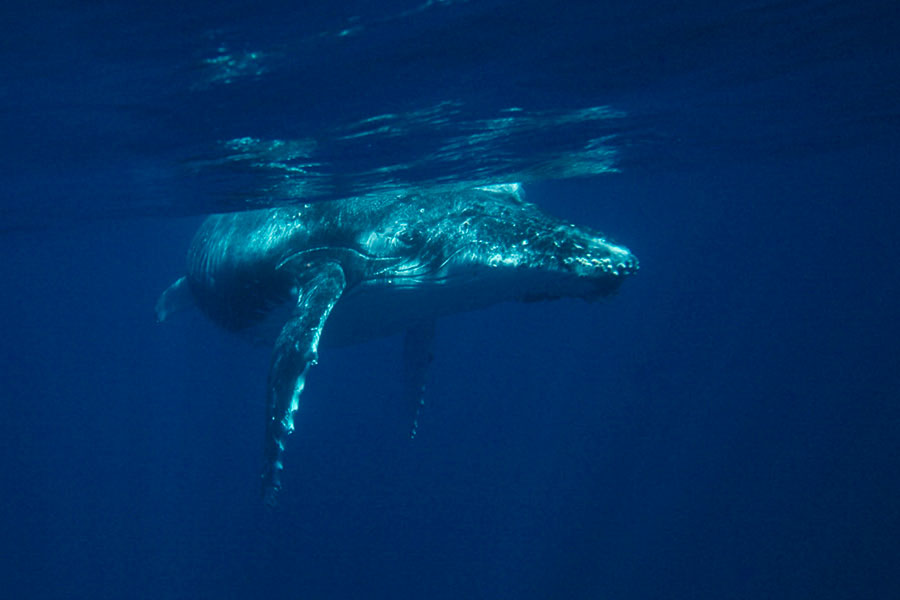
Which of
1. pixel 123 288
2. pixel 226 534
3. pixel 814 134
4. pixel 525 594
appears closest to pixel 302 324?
pixel 814 134

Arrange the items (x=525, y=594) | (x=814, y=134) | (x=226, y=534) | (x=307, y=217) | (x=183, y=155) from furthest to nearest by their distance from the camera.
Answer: (x=226, y=534)
(x=525, y=594)
(x=814, y=134)
(x=183, y=155)
(x=307, y=217)

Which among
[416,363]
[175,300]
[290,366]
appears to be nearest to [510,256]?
[290,366]

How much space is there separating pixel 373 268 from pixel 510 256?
220cm

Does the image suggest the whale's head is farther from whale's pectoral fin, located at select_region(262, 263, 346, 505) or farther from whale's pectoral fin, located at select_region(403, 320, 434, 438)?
whale's pectoral fin, located at select_region(403, 320, 434, 438)

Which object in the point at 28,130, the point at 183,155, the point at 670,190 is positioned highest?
the point at 28,130

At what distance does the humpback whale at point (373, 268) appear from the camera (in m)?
9.04

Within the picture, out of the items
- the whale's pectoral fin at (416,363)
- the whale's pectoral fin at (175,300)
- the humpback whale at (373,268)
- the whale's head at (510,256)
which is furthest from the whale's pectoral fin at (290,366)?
the whale's pectoral fin at (175,300)

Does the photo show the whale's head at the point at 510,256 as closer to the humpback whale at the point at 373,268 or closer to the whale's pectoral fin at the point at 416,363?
the humpback whale at the point at 373,268

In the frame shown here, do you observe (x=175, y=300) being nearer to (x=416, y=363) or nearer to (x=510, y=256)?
(x=416, y=363)

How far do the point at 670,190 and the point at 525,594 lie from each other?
958 inches

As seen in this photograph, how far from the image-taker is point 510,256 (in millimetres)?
9234

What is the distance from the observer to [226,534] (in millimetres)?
33531

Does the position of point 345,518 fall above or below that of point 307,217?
below

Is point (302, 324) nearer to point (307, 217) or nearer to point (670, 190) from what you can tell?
point (307, 217)
